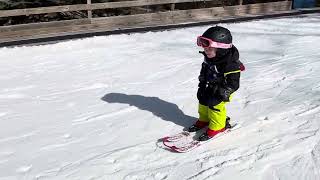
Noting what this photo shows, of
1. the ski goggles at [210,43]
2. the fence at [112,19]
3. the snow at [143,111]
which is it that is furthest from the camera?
the fence at [112,19]

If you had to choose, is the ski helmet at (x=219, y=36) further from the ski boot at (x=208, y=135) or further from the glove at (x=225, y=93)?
the ski boot at (x=208, y=135)

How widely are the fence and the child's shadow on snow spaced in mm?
4058

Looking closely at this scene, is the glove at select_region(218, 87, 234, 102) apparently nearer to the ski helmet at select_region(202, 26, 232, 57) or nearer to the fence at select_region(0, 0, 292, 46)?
the ski helmet at select_region(202, 26, 232, 57)

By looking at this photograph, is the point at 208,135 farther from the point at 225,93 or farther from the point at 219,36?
the point at 219,36

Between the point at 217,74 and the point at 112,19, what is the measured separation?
6973mm

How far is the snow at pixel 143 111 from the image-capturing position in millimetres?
4172

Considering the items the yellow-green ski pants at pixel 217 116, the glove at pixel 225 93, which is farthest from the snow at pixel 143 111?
the glove at pixel 225 93

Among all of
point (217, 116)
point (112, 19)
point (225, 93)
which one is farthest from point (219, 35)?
point (112, 19)

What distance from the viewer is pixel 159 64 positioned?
315 inches

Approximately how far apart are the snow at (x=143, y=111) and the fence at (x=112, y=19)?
105 centimetres

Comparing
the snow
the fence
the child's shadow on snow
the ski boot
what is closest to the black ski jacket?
the ski boot

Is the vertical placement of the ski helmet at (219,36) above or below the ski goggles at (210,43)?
above

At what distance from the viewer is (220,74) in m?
4.45

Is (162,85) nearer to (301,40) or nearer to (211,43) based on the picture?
(211,43)
